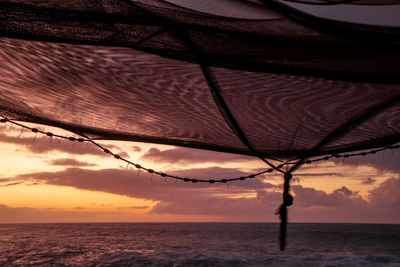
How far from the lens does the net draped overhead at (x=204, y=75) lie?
1.77 metres

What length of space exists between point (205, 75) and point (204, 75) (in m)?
0.03

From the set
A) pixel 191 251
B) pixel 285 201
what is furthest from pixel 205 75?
pixel 191 251

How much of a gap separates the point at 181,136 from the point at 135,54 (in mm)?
1431

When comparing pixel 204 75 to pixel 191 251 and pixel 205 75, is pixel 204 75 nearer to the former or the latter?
pixel 205 75

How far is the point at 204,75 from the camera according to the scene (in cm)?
224

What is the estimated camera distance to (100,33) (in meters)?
1.81

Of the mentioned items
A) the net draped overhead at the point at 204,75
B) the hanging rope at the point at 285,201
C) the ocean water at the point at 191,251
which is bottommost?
the ocean water at the point at 191,251

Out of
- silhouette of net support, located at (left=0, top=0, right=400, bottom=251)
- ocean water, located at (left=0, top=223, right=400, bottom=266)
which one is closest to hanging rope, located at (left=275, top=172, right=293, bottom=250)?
silhouette of net support, located at (left=0, top=0, right=400, bottom=251)

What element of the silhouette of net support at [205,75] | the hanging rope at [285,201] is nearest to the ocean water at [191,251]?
the hanging rope at [285,201]

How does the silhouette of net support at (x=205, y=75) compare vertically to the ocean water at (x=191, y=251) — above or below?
above

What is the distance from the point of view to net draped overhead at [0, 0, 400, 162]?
177cm

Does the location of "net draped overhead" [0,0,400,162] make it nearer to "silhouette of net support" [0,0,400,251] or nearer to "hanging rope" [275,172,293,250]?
"silhouette of net support" [0,0,400,251]

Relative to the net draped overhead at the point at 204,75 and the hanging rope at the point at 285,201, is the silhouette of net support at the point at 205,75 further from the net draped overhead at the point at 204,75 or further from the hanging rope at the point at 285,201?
the hanging rope at the point at 285,201

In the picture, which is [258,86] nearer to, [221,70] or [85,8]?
[221,70]
